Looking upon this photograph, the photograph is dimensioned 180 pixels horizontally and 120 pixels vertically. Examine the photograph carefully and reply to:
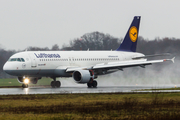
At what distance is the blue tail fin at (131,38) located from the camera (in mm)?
54719

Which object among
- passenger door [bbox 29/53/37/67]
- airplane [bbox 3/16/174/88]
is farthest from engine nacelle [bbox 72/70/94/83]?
passenger door [bbox 29/53/37/67]

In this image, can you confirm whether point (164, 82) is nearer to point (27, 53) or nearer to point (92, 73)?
point (92, 73)

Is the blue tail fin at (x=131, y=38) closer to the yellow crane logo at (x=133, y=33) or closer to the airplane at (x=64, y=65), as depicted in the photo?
the yellow crane logo at (x=133, y=33)

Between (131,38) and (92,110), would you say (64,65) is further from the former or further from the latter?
(92,110)

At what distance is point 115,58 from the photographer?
52.3 meters

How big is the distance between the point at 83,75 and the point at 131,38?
13517 millimetres

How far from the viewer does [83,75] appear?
4375cm

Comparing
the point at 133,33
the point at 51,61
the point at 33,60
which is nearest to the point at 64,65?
the point at 51,61

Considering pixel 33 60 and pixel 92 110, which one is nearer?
pixel 92 110

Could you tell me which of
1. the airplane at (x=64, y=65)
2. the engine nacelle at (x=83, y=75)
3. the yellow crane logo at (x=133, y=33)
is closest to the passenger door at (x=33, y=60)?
the airplane at (x=64, y=65)

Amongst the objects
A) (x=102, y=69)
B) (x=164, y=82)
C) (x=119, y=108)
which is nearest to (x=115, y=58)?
(x=102, y=69)

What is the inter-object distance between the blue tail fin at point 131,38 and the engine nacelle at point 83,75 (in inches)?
419

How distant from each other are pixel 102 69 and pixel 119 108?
25060 millimetres

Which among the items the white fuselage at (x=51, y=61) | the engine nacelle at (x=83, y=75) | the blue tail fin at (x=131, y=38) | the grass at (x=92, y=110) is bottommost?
the grass at (x=92, y=110)
